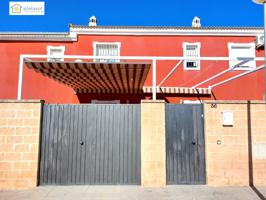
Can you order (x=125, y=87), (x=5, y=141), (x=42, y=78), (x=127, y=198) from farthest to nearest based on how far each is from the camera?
(x=42, y=78) < (x=125, y=87) < (x=5, y=141) < (x=127, y=198)

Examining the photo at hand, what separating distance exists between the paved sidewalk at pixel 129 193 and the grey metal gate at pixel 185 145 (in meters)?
0.46

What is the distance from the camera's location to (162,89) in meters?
18.4

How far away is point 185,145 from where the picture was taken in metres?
10.1

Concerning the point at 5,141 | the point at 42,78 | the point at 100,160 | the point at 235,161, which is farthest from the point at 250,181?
the point at 42,78

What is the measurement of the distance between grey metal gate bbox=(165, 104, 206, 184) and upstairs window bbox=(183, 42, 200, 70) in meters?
10.0

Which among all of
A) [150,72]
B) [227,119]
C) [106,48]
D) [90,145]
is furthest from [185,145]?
[106,48]

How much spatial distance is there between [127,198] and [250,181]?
4528mm

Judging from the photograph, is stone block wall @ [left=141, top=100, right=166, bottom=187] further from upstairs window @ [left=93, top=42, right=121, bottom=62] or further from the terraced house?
upstairs window @ [left=93, top=42, right=121, bottom=62]

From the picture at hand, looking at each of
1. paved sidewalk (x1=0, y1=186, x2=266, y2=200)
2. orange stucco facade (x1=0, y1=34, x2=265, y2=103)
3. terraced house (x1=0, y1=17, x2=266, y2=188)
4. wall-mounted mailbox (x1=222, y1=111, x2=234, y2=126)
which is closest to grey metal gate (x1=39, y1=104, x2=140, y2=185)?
terraced house (x1=0, y1=17, x2=266, y2=188)

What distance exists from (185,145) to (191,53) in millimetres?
11310

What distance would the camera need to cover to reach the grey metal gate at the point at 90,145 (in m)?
9.95

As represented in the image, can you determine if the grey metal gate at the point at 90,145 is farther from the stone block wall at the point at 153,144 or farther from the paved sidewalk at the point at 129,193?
the paved sidewalk at the point at 129,193

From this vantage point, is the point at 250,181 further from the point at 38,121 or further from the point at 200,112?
the point at 38,121

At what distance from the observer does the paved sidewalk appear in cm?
862
